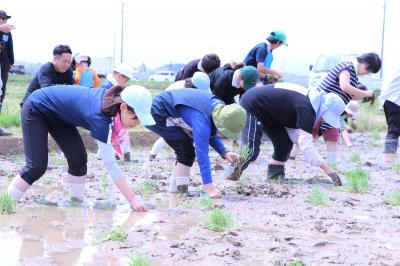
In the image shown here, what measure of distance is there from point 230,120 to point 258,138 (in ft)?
6.23

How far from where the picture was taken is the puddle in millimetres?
4141

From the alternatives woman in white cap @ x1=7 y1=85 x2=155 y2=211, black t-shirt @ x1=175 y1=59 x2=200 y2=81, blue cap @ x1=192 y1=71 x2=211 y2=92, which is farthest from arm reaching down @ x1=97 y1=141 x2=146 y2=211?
black t-shirt @ x1=175 y1=59 x2=200 y2=81

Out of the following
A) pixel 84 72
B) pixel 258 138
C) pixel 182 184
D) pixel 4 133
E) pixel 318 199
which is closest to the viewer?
pixel 318 199

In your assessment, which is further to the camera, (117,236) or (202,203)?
(202,203)

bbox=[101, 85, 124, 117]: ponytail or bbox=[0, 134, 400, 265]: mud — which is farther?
bbox=[101, 85, 124, 117]: ponytail

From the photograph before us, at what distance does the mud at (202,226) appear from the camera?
4164 mm

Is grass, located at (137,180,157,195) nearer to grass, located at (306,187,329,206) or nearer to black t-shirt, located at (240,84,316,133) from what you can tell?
black t-shirt, located at (240,84,316,133)

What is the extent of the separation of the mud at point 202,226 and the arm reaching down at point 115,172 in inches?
4.7

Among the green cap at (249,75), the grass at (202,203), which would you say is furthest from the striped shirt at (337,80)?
the grass at (202,203)

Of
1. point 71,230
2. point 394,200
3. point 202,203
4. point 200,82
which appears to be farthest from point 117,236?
point 394,200

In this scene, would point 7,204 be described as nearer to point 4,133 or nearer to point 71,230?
point 71,230

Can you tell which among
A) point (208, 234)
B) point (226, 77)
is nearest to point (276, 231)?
point (208, 234)

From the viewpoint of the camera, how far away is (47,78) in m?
7.04

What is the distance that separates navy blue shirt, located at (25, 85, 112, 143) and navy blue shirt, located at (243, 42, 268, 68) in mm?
4354
